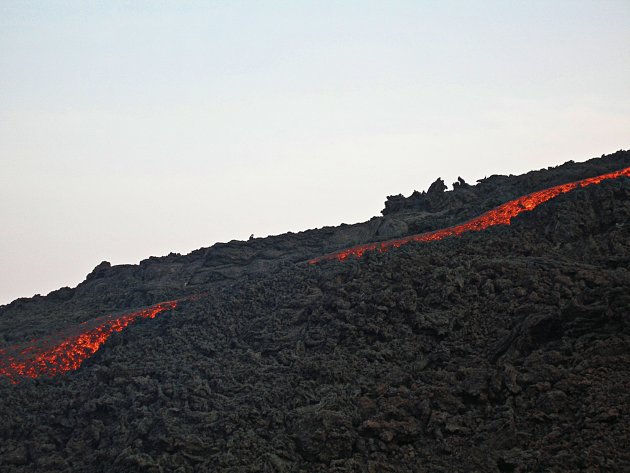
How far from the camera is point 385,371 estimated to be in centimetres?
2247

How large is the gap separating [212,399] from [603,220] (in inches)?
698

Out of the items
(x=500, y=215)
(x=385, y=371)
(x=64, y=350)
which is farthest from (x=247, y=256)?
(x=385, y=371)

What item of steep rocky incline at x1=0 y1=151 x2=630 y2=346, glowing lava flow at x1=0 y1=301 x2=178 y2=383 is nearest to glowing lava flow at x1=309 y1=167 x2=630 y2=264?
steep rocky incline at x1=0 y1=151 x2=630 y2=346

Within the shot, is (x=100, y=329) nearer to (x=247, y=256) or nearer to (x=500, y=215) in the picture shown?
(x=247, y=256)

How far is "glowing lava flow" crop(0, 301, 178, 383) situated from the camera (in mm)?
33094

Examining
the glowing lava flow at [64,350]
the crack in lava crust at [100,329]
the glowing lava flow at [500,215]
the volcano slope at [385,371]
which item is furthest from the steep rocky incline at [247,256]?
the volcano slope at [385,371]

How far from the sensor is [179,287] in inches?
1678

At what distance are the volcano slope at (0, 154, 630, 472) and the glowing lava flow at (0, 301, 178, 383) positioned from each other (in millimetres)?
1446

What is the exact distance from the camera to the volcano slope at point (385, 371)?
58.1 feet

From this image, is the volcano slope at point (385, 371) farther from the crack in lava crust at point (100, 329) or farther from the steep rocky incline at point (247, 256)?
the steep rocky incline at point (247, 256)

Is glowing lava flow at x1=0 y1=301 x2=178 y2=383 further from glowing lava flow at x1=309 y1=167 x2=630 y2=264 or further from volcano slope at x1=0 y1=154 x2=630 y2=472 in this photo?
glowing lava flow at x1=309 y1=167 x2=630 y2=264

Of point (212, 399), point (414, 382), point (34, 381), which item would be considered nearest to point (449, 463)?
point (414, 382)

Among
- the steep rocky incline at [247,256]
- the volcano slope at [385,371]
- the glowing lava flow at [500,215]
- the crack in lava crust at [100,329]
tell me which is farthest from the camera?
the steep rocky incline at [247,256]

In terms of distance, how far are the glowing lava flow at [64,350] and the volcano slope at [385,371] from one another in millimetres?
1446
